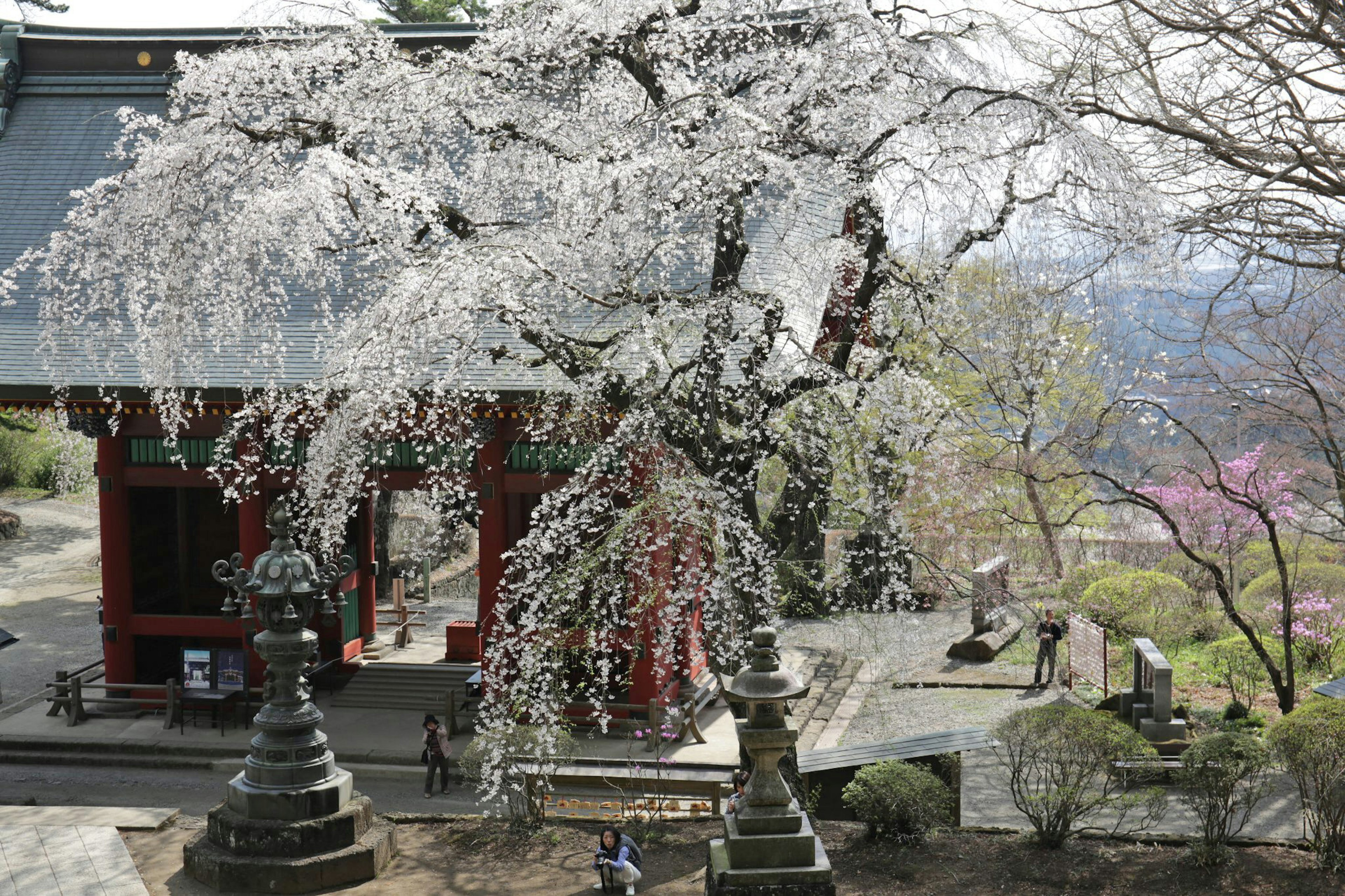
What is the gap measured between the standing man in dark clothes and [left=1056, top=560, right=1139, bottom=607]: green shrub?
3.51 metres

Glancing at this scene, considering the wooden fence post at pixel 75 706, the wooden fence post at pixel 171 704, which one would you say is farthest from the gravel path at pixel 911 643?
the wooden fence post at pixel 75 706

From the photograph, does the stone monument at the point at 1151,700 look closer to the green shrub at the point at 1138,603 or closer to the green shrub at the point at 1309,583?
the green shrub at the point at 1309,583

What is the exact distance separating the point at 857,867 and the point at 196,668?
9508 millimetres

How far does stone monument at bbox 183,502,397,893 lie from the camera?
1016 centimetres

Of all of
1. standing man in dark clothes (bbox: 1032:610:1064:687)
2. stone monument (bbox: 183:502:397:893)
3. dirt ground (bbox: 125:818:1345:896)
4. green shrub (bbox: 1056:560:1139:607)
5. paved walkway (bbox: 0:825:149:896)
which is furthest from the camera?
green shrub (bbox: 1056:560:1139:607)

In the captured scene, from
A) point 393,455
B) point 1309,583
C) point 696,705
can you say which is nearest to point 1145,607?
point 1309,583

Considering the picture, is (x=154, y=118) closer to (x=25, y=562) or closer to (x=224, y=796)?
(x=224, y=796)

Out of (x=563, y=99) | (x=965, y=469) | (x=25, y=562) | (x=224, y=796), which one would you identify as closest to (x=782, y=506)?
(x=563, y=99)

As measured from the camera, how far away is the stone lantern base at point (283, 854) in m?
10.1

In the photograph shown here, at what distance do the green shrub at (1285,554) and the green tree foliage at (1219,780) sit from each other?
987cm

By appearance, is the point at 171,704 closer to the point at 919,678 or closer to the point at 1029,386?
the point at 919,678

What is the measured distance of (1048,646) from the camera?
16.5 meters

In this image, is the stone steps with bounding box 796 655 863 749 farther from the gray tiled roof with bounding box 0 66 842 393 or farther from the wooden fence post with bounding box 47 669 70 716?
the wooden fence post with bounding box 47 669 70 716

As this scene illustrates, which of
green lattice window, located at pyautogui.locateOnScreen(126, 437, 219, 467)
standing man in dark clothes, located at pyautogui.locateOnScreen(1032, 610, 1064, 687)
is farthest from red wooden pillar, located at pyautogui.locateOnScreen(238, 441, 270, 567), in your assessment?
standing man in dark clothes, located at pyautogui.locateOnScreen(1032, 610, 1064, 687)
